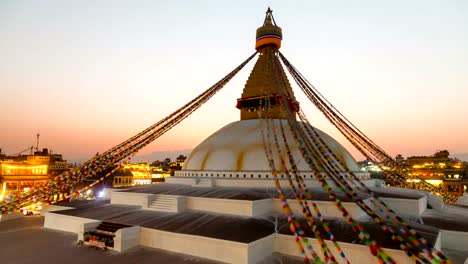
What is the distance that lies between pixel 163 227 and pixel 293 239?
183 inches

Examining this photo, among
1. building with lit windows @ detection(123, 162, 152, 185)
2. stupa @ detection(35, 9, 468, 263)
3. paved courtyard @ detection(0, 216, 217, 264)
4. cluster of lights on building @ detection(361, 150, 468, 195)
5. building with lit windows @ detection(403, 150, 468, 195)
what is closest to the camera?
stupa @ detection(35, 9, 468, 263)

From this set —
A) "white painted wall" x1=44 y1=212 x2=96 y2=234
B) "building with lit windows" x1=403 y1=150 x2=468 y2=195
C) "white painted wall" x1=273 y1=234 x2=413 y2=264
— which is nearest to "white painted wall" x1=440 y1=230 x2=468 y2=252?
"white painted wall" x1=273 y1=234 x2=413 y2=264

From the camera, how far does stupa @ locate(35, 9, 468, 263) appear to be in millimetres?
7961

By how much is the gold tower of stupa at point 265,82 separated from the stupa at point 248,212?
0.25 feet

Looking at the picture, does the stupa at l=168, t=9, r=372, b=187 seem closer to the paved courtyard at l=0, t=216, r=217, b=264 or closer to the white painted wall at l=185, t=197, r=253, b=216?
the white painted wall at l=185, t=197, r=253, b=216

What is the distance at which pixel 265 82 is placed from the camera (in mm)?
15867

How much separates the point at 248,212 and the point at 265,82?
338 inches

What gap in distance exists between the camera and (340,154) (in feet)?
47.6

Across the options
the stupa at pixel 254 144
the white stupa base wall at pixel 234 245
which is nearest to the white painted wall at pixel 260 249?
the white stupa base wall at pixel 234 245

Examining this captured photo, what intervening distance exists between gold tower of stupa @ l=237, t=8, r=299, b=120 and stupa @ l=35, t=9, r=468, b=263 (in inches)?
3.0

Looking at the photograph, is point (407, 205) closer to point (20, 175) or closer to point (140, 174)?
point (20, 175)

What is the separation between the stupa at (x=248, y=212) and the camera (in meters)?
7.96

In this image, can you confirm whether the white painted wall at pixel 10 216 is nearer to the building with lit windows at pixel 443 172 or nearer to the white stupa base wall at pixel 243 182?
the white stupa base wall at pixel 243 182

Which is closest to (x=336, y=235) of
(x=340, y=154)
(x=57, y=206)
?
(x=340, y=154)
